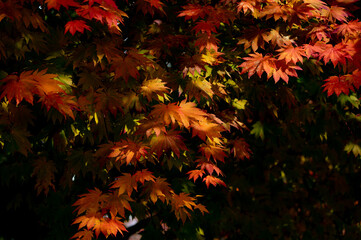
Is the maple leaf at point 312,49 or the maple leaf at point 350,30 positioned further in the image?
the maple leaf at point 350,30

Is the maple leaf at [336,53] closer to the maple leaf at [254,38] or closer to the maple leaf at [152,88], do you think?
the maple leaf at [254,38]

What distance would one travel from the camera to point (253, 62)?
3582mm

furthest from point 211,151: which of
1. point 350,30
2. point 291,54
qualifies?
point 350,30

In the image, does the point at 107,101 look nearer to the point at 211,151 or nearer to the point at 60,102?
the point at 60,102

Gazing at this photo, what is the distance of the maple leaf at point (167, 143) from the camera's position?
302cm

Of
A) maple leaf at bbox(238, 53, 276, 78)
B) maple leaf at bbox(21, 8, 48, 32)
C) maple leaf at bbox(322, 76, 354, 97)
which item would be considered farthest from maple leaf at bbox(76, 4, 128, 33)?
maple leaf at bbox(322, 76, 354, 97)

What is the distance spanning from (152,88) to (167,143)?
0.68 meters

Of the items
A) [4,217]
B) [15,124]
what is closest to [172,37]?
[15,124]

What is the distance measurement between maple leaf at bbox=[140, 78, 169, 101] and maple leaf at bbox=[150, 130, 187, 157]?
0.47 meters

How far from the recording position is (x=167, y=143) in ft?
9.96

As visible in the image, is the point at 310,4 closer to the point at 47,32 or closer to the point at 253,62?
the point at 253,62

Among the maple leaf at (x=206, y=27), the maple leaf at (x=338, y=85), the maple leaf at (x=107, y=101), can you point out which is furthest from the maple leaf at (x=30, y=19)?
the maple leaf at (x=338, y=85)

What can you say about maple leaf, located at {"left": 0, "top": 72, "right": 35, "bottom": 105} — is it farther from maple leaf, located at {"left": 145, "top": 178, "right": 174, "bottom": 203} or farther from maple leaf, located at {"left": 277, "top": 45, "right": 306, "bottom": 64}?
maple leaf, located at {"left": 277, "top": 45, "right": 306, "bottom": 64}

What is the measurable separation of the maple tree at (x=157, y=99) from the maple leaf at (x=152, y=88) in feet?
0.04
